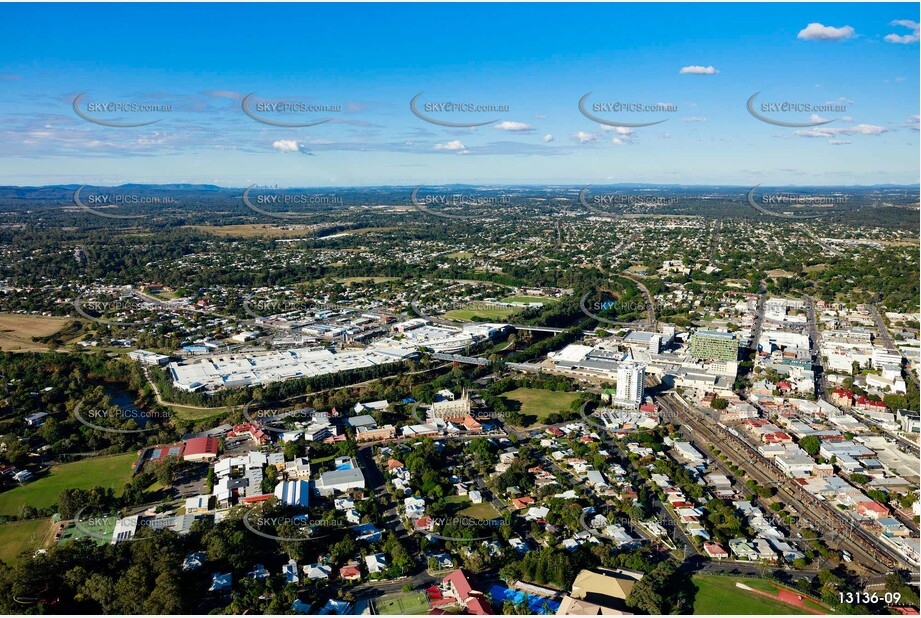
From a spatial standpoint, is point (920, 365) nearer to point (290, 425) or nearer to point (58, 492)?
point (290, 425)

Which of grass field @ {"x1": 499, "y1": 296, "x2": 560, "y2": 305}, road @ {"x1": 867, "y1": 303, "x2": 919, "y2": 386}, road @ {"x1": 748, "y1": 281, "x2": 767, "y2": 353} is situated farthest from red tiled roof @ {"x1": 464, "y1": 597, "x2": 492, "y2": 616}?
grass field @ {"x1": 499, "y1": 296, "x2": 560, "y2": 305}

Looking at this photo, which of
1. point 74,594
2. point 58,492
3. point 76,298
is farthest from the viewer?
point 76,298

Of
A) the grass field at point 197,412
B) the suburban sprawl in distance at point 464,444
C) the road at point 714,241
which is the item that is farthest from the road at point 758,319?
the grass field at point 197,412

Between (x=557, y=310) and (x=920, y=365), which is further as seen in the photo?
(x=557, y=310)

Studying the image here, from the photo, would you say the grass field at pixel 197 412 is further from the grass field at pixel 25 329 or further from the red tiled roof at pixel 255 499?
the grass field at pixel 25 329

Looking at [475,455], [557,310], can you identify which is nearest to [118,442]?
[475,455]

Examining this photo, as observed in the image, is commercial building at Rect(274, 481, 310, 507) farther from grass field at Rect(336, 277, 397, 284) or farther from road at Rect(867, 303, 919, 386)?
grass field at Rect(336, 277, 397, 284)
